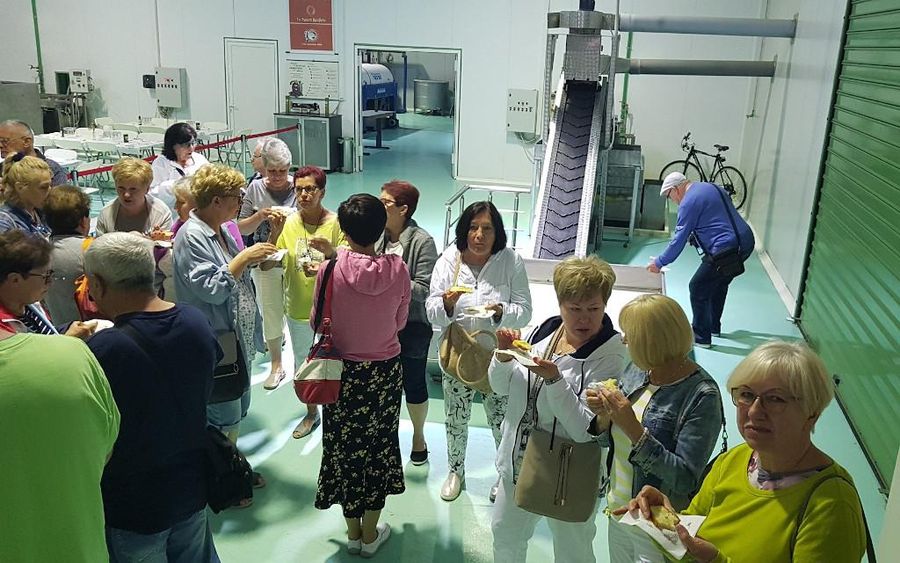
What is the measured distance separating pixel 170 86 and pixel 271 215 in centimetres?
1129

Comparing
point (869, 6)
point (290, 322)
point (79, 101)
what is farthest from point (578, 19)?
point (79, 101)

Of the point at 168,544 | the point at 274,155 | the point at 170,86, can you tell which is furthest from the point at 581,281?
the point at 170,86

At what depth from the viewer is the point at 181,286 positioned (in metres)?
3.39

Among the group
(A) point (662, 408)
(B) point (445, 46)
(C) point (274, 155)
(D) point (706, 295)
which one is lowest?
(D) point (706, 295)

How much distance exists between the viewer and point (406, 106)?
2455 cm

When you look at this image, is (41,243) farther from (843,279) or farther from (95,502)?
(843,279)

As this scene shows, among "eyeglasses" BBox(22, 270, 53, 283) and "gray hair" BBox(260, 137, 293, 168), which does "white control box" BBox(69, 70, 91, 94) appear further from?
"eyeglasses" BBox(22, 270, 53, 283)

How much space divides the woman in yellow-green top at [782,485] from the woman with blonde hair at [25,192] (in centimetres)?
350

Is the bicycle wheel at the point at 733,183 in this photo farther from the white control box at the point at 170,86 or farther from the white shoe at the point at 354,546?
the white control box at the point at 170,86

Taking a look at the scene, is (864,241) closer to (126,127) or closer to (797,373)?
(797,373)

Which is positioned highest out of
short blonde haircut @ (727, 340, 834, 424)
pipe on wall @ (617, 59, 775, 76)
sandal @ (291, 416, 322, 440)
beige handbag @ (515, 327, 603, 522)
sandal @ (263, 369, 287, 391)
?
A: pipe on wall @ (617, 59, 775, 76)

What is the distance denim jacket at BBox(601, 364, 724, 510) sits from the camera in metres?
2.08

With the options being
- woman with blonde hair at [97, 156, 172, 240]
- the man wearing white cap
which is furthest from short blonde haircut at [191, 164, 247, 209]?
the man wearing white cap

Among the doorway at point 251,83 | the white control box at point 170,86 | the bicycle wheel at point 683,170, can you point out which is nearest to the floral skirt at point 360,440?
the bicycle wheel at point 683,170
